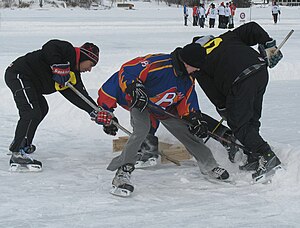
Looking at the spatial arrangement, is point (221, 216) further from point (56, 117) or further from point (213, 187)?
point (56, 117)

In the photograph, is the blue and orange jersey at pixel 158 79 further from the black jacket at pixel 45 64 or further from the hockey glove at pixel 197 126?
the black jacket at pixel 45 64

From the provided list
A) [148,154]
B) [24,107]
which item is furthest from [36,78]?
[148,154]

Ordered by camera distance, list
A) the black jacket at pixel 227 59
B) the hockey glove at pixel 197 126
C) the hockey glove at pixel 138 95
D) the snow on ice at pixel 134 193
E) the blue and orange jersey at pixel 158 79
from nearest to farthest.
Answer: the snow on ice at pixel 134 193, the hockey glove at pixel 138 95, the blue and orange jersey at pixel 158 79, the hockey glove at pixel 197 126, the black jacket at pixel 227 59

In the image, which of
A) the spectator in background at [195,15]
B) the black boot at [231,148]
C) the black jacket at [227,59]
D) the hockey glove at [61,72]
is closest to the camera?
the black jacket at [227,59]

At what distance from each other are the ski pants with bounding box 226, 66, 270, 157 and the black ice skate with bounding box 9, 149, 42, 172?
1.59 metres

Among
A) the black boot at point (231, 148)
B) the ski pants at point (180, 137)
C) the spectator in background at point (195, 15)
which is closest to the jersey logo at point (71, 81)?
the ski pants at point (180, 137)

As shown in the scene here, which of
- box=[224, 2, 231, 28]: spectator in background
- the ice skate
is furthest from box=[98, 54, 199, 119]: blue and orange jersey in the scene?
box=[224, 2, 231, 28]: spectator in background

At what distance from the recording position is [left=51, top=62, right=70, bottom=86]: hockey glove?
4195 millimetres

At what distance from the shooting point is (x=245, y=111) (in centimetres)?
384

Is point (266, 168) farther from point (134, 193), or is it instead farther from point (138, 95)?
point (138, 95)

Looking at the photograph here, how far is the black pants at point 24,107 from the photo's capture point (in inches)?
170

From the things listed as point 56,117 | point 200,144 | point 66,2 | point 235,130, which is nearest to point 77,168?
point 200,144

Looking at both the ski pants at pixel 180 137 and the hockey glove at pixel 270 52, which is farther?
the hockey glove at pixel 270 52

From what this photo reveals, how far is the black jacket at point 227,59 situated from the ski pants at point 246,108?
0.08 meters
